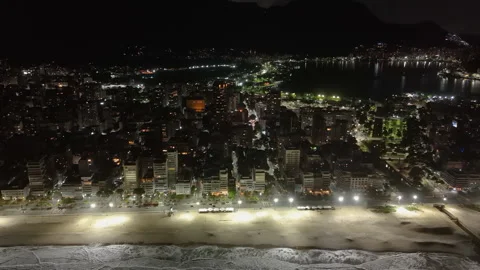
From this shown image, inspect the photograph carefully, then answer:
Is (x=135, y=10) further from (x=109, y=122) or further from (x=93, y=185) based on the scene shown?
(x=93, y=185)

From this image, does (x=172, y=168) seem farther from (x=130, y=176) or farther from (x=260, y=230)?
(x=260, y=230)

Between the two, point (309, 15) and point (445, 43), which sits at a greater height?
point (309, 15)

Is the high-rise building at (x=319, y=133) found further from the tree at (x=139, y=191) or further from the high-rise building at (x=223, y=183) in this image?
the tree at (x=139, y=191)

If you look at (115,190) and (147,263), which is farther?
(115,190)

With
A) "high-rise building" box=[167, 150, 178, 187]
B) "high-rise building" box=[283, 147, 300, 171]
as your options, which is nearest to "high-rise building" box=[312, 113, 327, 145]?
"high-rise building" box=[283, 147, 300, 171]

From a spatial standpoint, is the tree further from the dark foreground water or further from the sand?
the dark foreground water

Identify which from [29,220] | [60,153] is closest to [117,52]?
[60,153]

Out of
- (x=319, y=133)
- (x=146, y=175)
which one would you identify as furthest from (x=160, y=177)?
(x=319, y=133)
